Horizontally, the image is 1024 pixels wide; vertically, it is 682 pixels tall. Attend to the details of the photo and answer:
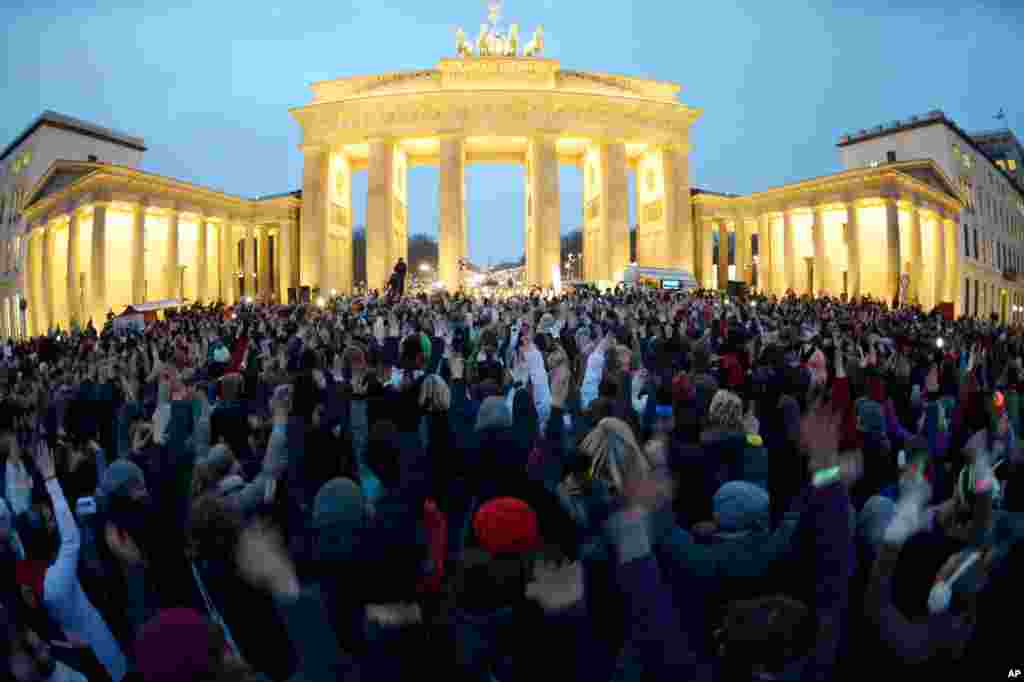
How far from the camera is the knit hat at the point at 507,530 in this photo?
323cm

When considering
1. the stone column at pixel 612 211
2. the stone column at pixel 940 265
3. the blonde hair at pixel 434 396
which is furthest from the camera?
the stone column at pixel 940 265

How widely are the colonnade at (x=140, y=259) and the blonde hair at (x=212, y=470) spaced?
42581 mm

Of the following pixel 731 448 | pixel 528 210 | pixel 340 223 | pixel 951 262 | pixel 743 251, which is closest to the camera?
pixel 731 448

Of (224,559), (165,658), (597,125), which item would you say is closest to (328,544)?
(224,559)

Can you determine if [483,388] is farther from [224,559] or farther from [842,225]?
[842,225]

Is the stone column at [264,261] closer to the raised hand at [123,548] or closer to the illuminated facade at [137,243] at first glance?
the illuminated facade at [137,243]

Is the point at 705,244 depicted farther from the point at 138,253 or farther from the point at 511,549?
the point at 511,549

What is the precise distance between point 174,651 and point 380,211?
150ft

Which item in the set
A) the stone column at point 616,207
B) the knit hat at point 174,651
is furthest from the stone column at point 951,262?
the knit hat at point 174,651

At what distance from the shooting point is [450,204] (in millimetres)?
46188

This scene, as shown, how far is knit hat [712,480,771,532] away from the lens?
12.0 feet

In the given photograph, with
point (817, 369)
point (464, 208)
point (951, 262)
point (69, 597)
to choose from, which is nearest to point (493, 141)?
point (464, 208)

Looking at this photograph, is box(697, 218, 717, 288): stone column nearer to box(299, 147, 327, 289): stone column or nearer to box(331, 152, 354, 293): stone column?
box(331, 152, 354, 293): stone column

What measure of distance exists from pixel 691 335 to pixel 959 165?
174 ft
